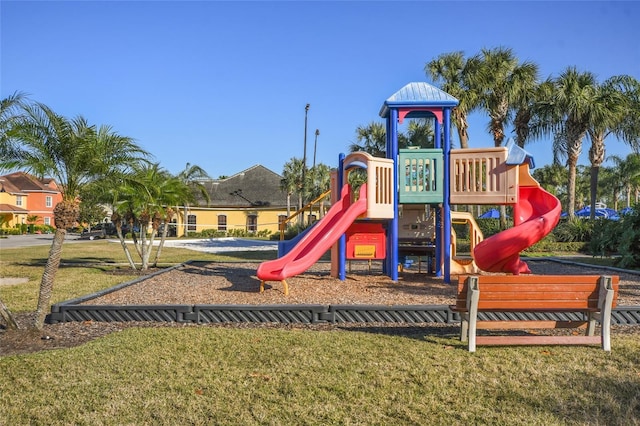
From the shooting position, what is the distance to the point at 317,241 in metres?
11.2

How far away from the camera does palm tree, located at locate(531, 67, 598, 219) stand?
26.6m

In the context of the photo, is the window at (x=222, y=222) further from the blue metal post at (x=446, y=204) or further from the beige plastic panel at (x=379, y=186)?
the blue metal post at (x=446, y=204)

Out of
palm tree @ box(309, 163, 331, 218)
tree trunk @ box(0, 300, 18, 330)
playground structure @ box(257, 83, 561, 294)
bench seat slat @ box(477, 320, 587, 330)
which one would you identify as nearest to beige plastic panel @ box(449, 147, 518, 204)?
playground structure @ box(257, 83, 561, 294)

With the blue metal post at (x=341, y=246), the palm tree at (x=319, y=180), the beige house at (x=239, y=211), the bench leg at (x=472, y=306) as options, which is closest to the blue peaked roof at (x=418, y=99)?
the blue metal post at (x=341, y=246)

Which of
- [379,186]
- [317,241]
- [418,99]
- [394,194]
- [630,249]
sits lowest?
[630,249]

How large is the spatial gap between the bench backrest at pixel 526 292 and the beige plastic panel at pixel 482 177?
17.1 ft

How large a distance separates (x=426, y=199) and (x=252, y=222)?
4114cm

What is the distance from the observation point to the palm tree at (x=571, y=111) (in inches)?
1046

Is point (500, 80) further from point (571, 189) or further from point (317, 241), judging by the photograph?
point (317, 241)

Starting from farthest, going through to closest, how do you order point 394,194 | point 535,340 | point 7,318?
1. point 394,194
2. point 7,318
3. point 535,340

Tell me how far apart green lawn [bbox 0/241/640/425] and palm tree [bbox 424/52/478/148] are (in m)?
21.3

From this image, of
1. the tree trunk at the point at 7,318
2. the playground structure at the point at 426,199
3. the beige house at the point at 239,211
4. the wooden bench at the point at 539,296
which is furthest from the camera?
the beige house at the point at 239,211

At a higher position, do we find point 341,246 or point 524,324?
point 341,246

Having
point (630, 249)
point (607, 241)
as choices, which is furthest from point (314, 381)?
point (607, 241)
